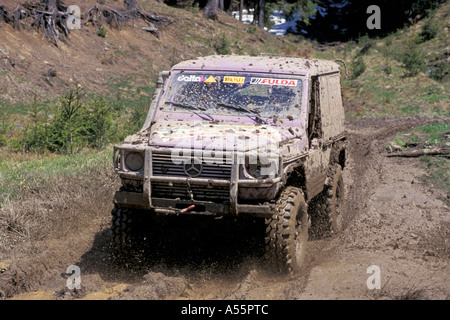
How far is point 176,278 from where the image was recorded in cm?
623

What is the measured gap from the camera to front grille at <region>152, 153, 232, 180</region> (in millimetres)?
5984

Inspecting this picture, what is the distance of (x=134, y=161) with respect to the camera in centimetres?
632

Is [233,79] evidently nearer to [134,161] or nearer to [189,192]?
[134,161]

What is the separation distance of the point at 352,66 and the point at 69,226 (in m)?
22.5

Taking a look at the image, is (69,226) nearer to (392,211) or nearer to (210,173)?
(210,173)

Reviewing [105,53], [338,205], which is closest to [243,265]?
[338,205]

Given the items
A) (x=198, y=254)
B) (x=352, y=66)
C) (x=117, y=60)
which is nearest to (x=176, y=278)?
(x=198, y=254)

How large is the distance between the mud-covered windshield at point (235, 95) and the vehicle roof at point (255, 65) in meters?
0.12

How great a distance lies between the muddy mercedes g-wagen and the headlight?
11mm

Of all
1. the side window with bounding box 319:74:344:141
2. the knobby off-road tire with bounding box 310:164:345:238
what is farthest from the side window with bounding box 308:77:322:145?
the knobby off-road tire with bounding box 310:164:345:238

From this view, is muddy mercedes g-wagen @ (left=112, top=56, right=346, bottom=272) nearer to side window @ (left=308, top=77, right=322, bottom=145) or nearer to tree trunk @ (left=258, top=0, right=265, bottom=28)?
side window @ (left=308, top=77, right=322, bottom=145)

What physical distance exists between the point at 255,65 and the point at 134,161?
2.32 metres

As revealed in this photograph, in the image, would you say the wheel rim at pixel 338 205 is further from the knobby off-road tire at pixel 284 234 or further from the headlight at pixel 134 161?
the headlight at pixel 134 161

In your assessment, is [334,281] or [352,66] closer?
[334,281]
